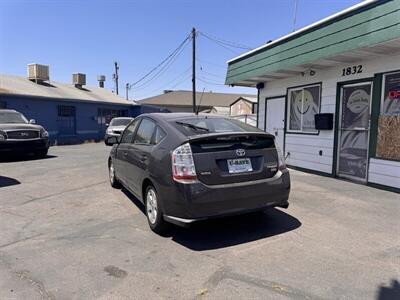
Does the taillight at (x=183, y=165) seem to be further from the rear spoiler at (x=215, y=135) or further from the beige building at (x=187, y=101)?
the beige building at (x=187, y=101)

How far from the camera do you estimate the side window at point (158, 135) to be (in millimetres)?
4422

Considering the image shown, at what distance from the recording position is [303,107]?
30.6 ft

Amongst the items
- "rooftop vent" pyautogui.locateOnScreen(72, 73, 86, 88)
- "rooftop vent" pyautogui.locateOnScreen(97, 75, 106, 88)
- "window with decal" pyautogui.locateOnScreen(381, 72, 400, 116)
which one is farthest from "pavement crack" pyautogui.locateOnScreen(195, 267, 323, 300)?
"rooftop vent" pyautogui.locateOnScreen(97, 75, 106, 88)

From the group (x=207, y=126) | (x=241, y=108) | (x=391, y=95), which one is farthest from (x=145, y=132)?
(x=241, y=108)

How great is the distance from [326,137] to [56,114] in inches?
743

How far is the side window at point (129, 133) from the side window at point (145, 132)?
0.28 meters

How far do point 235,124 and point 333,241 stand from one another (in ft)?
6.53

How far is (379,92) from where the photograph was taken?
270 inches

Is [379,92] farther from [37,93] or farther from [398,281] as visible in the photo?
[37,93]

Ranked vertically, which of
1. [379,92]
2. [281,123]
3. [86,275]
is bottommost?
[86,275]

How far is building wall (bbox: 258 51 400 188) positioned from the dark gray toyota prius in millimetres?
3571

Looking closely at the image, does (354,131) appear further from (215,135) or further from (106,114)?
(106,114)

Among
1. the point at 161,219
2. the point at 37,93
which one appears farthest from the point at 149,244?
the point at 37,93

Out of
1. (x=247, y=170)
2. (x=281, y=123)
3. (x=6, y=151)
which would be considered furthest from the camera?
(x=6, y=151)
